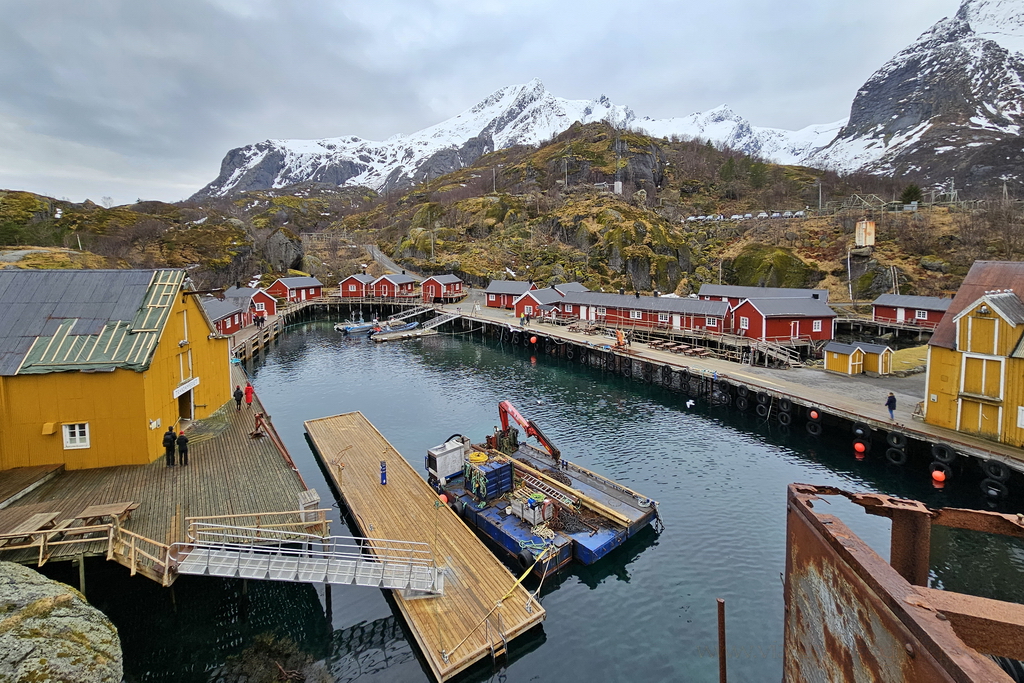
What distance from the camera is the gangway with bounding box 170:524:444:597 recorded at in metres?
12.5

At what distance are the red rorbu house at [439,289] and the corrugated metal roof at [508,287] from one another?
9209 mm

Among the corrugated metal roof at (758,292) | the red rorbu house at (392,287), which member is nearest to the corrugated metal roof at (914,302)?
the corrugated metal roof at (758,292)

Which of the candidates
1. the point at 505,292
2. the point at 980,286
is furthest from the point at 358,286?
the point at 980,286

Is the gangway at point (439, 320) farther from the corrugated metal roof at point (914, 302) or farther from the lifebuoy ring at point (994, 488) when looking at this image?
the lifebuoy ring at point (994, 488)

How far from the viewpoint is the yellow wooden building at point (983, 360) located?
70.7ft

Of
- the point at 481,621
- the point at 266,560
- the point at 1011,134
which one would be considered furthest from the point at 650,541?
the point at 1011,134

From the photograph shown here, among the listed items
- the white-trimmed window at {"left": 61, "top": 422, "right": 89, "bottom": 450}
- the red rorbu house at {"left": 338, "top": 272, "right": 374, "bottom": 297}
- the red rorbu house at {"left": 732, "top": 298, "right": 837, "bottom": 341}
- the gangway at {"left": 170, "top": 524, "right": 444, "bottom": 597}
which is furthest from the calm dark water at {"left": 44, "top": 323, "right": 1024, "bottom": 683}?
the red rorbu house at {"left": 338, "top": 272, "right": 374, "bottom": 297}

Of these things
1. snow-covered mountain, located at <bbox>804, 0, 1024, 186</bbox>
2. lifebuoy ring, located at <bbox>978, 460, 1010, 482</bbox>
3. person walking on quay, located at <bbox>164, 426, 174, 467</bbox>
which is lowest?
lifebuoy ring, located at <bbox>978, 460, 1010, 482</bbox>

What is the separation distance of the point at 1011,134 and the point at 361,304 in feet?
546

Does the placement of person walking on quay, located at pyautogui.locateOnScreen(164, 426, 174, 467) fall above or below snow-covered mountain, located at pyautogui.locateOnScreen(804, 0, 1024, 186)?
below

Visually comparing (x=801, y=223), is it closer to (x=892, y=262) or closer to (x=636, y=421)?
(x=892, y=262)

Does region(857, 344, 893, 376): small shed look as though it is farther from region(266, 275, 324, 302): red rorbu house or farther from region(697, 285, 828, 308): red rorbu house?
region(266, 275, 324, 302): red rorbu house

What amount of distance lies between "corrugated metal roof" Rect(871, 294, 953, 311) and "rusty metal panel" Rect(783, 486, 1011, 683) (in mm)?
58458

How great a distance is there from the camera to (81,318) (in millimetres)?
18188
